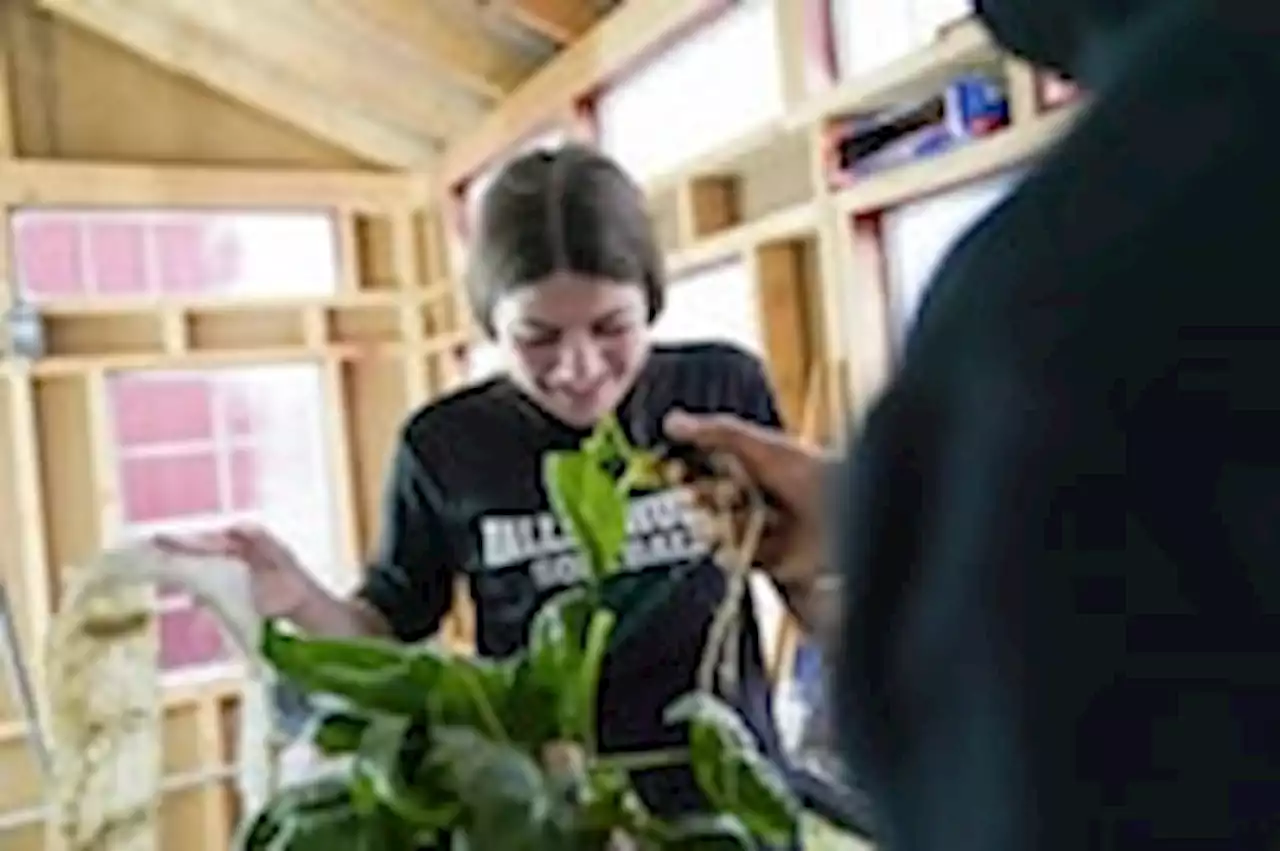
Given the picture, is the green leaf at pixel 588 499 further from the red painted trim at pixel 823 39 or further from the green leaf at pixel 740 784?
the red painted trim at pixel 823 39

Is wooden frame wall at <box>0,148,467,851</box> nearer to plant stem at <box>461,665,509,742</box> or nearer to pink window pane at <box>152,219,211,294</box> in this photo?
pink window pane at <box>152,219,211,294</box>

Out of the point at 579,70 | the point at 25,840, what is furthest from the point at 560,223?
the point at 25,840

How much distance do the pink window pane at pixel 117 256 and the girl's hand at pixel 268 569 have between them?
15.5 ft

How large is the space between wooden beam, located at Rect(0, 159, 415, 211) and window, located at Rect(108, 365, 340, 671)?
576 millimetres

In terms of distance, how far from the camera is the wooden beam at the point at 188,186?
19.5ft

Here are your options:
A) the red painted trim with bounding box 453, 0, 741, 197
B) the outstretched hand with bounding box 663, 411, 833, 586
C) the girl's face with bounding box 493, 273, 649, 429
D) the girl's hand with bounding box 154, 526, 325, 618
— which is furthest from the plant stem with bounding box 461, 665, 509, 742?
the red painted trim with bounding box 453, 0, 741, 197

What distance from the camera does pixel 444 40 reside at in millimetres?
5504

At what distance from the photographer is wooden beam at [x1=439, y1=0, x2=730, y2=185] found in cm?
456

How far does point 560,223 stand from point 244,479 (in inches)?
188

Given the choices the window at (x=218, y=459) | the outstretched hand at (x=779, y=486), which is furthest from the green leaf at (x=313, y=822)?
the window at (x=218, y=459)

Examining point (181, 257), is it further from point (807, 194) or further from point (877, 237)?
point (877, 237)

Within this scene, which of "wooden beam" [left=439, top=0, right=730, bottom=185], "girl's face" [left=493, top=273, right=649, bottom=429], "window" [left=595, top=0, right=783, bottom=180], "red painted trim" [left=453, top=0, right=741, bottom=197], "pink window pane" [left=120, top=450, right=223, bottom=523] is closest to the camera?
"girl's face" [left=493, top=273, right=649, bottom=429]

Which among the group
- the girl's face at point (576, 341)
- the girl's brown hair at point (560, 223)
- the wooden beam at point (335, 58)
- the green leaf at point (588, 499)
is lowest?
the green leaf at point (588, 499)

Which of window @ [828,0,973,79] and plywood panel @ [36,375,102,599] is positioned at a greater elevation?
window @ [828,0,973,79]
